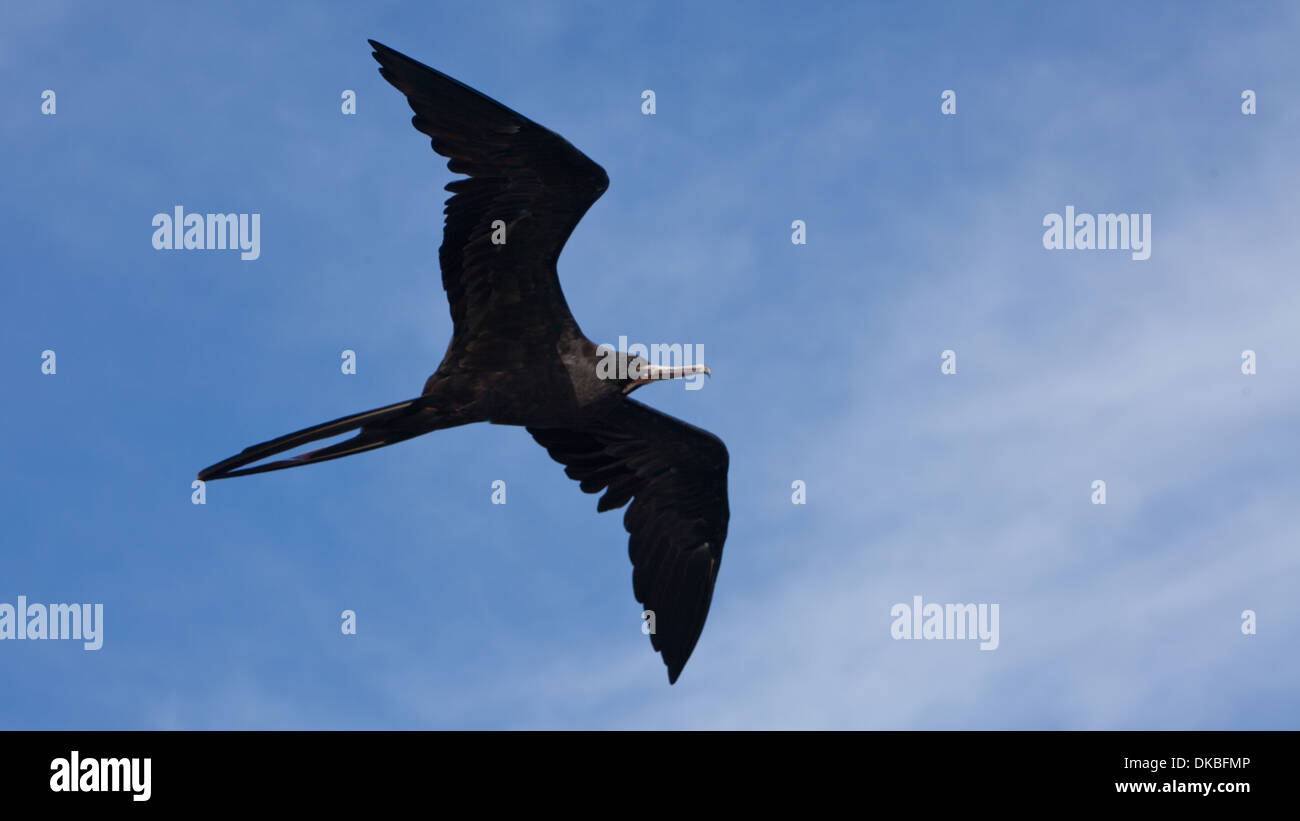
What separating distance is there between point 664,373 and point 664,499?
5.88 feet

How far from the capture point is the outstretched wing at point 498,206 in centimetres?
1147

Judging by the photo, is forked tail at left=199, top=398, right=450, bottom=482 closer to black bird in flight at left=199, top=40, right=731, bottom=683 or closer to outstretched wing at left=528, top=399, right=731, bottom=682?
black bird in flight at left=199, top=40, right=731, bottom=683

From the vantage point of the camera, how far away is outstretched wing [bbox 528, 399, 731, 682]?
44.7 ft

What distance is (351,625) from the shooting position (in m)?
13.7

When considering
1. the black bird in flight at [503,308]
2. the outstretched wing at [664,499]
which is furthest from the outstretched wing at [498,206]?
the outstretched wing at [664,499]

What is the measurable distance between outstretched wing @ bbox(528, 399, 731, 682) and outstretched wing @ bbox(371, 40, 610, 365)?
5.42 feet

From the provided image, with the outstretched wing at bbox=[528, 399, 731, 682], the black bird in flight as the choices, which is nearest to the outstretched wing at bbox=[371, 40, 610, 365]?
the black bird in flight

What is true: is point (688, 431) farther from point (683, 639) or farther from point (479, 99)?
point (479, 99)

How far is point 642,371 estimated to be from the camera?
12.5m

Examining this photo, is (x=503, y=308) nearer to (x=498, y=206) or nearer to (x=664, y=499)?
(x=498, y=206)

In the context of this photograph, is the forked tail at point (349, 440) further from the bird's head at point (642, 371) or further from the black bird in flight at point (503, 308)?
the bird's head at point (642, 371)

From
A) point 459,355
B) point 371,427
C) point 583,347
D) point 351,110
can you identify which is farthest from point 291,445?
point 351,110
